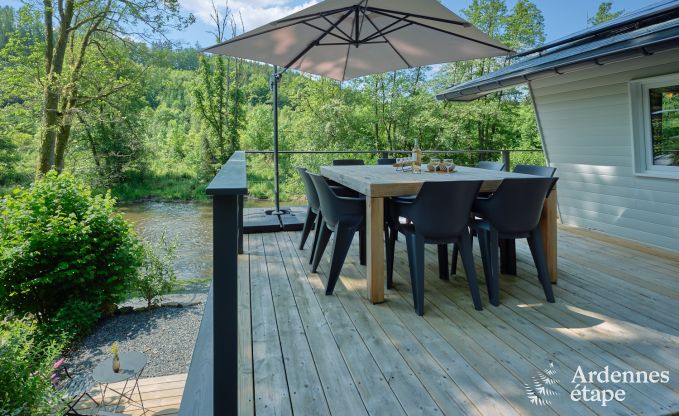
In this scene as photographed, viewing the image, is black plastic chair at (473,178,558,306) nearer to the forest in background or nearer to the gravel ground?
the gravel ground

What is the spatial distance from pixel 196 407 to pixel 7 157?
57.1 ft

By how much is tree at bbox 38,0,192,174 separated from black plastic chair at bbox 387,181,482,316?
11.1 m

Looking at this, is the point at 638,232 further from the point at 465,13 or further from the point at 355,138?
the point at 465,13

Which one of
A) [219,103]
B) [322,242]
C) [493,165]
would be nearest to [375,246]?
[322,242]

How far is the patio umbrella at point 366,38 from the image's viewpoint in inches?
125

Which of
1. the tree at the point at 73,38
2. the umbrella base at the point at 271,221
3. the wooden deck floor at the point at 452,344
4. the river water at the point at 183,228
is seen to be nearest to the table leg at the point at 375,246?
the wooden deck floor at the point at 452,344

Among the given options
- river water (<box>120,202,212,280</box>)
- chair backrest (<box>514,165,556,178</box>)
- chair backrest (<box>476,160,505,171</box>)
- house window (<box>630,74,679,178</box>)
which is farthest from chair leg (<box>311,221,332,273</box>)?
river water (<box>120,202,212,280</box>)

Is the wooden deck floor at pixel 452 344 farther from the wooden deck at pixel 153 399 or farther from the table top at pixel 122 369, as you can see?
the wooden deck at pixel 153 399

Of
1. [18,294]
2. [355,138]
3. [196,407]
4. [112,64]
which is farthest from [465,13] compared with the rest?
[196,407]

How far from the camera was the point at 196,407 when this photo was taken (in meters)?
1.53

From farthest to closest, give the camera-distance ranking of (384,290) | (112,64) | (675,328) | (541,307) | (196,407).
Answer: (112,64) < (384,290) < (541,307) < (675,328) < (196,407)

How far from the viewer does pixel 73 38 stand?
477 inches

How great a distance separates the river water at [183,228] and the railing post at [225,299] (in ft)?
21.3

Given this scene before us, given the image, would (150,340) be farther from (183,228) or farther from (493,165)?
(183,228)
